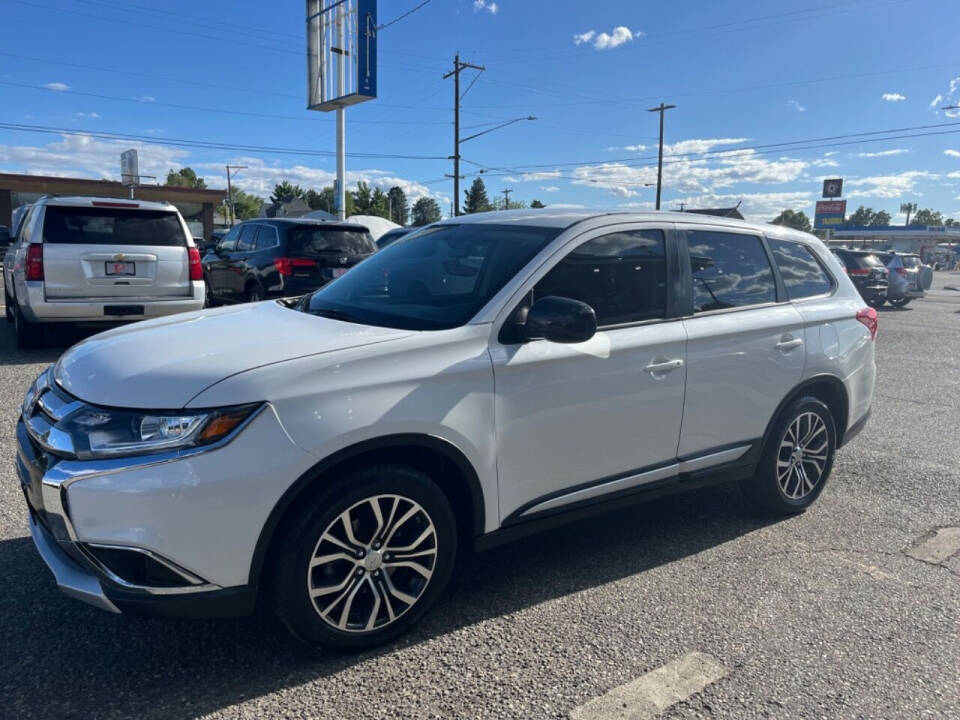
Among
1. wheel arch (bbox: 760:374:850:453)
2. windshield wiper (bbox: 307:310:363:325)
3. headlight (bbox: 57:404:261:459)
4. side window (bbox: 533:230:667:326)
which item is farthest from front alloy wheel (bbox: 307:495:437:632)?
wheel arch (bbox: 760:374:850:453)

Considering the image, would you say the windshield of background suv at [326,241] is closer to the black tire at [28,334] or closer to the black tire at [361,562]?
the black tire at [28,334]

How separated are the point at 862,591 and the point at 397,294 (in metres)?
2.66

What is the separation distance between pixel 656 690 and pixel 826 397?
2.52 m

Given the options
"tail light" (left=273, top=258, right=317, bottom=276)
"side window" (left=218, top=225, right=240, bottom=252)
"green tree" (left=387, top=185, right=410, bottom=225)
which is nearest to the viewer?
"tail light" (left=273, top=258, right=317, bottom=276)

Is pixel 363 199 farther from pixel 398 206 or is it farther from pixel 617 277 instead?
pixel 617 277

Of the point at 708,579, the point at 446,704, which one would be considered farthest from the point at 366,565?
the point at 708,579

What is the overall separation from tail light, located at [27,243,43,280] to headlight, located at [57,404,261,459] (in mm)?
6320

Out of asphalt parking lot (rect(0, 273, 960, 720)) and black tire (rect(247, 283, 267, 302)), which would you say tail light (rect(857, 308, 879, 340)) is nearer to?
asphalt parking lot (rect(0, 273, 960, 720))

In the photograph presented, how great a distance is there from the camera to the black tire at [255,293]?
9852mm

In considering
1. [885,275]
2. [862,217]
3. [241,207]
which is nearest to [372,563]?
[885,275]

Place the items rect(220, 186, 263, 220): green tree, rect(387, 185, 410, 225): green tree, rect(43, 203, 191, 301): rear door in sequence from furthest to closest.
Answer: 1. rect(387, 185, 410, 225): green tree
2. rect(220, 186, 263, 220): green tree
3. rect(43, 203, 191, 301): rear door

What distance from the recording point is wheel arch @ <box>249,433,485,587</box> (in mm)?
2502

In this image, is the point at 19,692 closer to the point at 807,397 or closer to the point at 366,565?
the point at 366,565

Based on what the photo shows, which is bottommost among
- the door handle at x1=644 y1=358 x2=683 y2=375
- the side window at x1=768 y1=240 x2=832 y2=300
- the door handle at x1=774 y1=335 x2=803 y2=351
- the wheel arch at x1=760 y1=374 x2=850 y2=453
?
the wheel arch at x1=760 y1=374 x2=850 y2=453
